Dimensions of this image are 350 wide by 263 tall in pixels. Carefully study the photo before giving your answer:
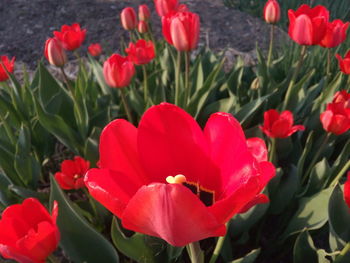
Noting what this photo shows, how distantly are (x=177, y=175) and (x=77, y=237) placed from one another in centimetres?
43

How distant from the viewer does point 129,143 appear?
66 cm

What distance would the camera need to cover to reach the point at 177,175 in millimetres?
634

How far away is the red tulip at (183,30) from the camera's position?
48.9 inches

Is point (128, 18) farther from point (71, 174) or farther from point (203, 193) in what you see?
point (203, 193)

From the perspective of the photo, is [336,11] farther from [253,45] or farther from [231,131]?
[231,131]

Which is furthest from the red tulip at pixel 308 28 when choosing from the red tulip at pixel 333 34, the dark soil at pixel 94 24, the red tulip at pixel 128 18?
the dark soil at pixel 94 24

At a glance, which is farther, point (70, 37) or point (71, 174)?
point (70, 37)

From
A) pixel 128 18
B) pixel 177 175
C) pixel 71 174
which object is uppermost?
pixel 177 175

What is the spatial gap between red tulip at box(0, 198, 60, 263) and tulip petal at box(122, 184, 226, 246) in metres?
0.15

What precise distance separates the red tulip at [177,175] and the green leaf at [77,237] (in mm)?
310

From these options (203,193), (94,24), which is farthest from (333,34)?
(94,24)

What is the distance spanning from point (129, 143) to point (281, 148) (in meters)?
0.90

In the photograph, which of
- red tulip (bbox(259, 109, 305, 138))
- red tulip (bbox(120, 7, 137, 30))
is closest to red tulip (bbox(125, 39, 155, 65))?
red tulip (bbox(120, 7, 137, 30))

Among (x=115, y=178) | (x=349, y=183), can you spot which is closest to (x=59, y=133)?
(x=115, y=178)
